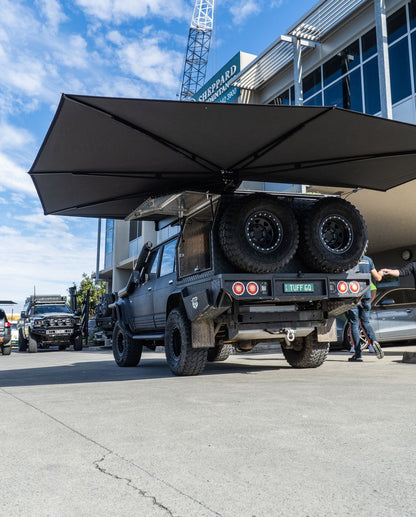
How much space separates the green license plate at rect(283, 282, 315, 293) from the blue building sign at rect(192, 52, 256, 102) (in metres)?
15.1

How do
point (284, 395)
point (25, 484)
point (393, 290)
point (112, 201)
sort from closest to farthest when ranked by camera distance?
point (25, 484) < point (284, 395) < point (112, 201) < point (393, 290)

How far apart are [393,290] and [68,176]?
755 cm

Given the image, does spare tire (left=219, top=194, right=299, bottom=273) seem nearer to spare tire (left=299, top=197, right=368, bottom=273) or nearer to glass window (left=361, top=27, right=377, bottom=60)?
spare tire (left=299, top=197, right=368, bottom=273)

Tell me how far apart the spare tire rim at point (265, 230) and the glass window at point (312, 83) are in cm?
1275

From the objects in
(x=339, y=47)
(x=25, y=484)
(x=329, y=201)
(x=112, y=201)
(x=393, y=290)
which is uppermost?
(x=339, y=47)

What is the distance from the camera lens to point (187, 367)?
21.1 ft

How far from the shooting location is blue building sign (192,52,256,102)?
65.3 ft

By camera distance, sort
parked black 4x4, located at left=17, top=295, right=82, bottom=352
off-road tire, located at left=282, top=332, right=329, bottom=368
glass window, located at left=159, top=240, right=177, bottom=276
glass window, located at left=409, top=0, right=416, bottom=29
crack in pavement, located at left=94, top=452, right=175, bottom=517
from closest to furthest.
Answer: crack in pavement, located at left=94, top=452, right=175, bottom=517, off-road tire, located at left=282, top=332, right=329, bottom=368, glass window, located at left=159, top=240, right=177, bottom=276, glass window, located at left=409, top=0, right=416, bottom=29, parked black 4x4, located at left=17, top=295, right=82, bottom=352

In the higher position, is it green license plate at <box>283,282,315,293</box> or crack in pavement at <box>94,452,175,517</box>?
green license plate at <box>283,282,315,293</box>

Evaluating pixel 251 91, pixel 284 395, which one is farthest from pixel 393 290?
pixel 251 91

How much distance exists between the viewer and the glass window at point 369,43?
14.7m

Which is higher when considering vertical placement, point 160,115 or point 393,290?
point 160,115

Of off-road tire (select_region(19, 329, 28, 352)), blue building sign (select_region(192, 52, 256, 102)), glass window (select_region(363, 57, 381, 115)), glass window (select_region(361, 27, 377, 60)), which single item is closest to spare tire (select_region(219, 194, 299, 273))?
glass window (select_region(363, 57, 381, 115))

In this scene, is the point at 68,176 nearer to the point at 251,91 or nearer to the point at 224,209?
the point at 224,209
